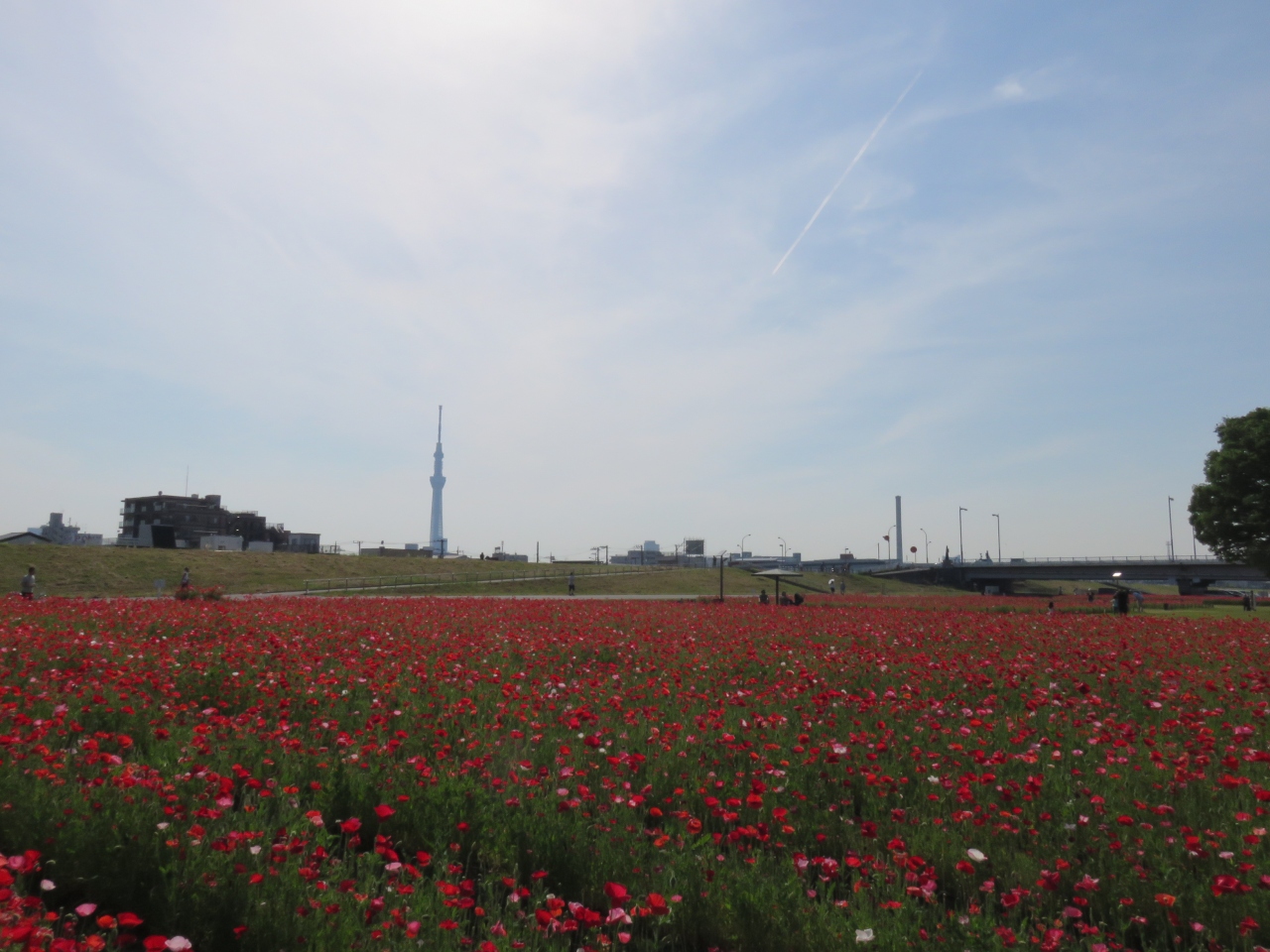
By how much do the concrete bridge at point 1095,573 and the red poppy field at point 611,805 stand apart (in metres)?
82.9

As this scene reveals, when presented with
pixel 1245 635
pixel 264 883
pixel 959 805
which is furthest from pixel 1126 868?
pixel 1245 635

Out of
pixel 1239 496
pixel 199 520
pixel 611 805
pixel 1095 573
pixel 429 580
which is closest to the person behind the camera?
pixel 611 805

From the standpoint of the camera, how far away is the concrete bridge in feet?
287

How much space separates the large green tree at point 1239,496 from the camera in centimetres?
5059

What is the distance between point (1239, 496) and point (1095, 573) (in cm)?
4609

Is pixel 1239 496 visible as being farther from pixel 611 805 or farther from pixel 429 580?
pixel 611 805

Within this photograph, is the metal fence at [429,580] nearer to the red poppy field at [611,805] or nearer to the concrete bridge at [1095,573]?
the red poppy field at [611,805]

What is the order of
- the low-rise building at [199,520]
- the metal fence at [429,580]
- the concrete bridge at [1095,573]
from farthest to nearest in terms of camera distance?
the low-rise building at [199,520], the concrete bridge at [1095,573], the metal fence at [429,580]

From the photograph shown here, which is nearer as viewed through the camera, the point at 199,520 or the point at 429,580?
the point at 429,580

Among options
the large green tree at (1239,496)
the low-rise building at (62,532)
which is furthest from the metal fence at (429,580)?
the low-rise building at (62,532)

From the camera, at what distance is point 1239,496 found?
2031 inches

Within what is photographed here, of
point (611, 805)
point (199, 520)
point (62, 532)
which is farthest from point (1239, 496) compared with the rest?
point (62, 532)

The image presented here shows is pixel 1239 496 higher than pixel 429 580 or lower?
higher

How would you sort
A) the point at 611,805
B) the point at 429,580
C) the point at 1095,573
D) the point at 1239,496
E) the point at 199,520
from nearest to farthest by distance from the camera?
the point at 611,805, the point at 1239,496, the point at 429,580, the point at 1095,573, the point at 199,520
